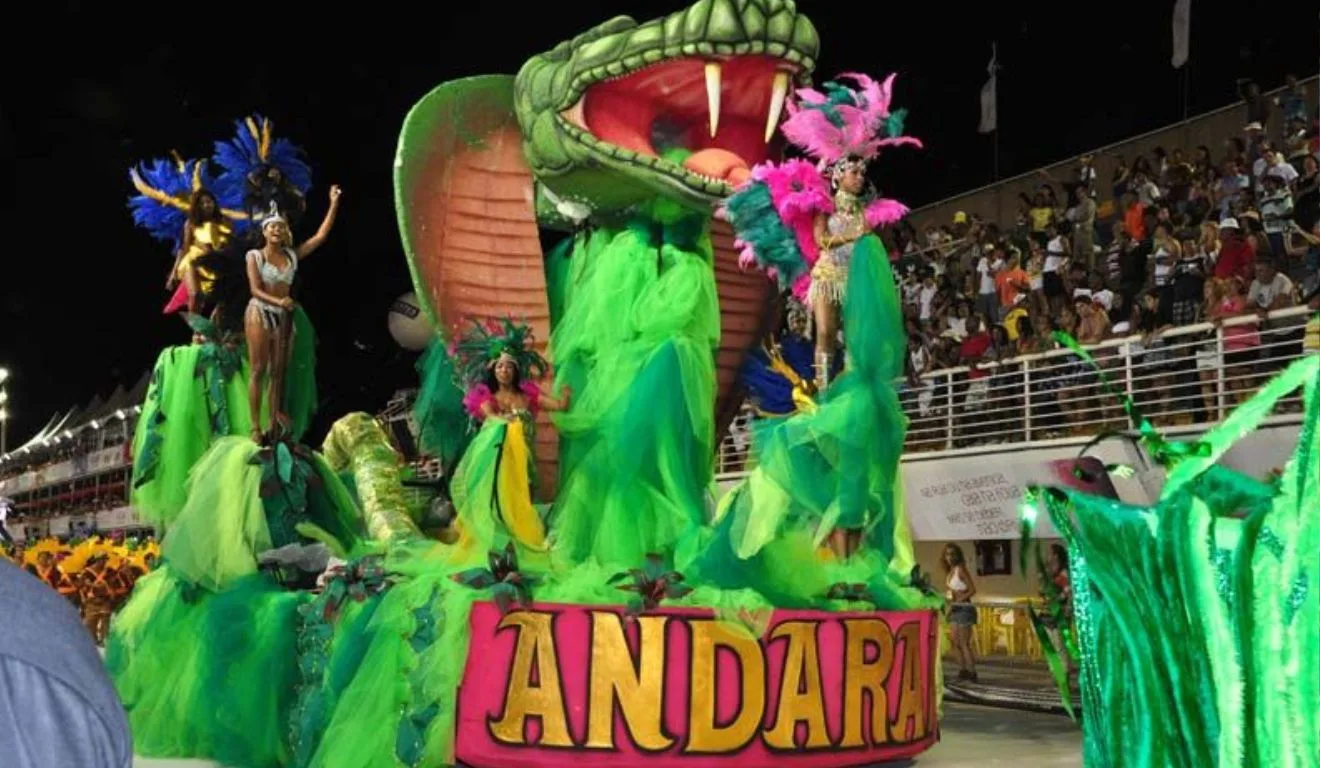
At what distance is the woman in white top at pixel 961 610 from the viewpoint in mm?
10133

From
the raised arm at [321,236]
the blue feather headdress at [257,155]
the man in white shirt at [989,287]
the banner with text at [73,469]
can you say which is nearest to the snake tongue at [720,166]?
the raised arm at [321,236]

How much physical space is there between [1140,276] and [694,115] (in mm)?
5770

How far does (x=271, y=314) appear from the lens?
6.18 metres

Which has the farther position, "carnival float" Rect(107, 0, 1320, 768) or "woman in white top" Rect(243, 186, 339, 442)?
"woman in white top" Rect(243, 186, 339, 442)

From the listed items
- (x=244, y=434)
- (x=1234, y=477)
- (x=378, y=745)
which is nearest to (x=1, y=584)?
(x=1234, y=477)

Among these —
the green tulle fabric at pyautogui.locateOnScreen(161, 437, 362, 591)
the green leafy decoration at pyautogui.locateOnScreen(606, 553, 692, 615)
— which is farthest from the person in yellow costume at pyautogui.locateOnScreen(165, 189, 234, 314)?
the green leafy decoration at pyautogui.locateOnScreen(606, 553, 692, 615)

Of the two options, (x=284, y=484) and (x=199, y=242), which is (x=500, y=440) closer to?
(x=284, y=484)

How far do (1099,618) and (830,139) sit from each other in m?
4.19

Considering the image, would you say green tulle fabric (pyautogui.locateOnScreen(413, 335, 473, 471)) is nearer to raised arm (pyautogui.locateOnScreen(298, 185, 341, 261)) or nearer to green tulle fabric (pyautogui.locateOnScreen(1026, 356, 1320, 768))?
raised arm (pyautogui.locateOnScreen(298, 185, 341, 261))

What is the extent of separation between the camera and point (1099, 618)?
3.77ft

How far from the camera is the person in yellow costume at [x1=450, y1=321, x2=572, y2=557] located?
18.1ft

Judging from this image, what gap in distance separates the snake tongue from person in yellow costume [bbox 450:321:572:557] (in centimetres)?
91

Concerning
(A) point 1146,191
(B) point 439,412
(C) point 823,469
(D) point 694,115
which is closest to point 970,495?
(A) point 1146,191

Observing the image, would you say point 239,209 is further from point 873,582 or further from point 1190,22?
point 1190,22
